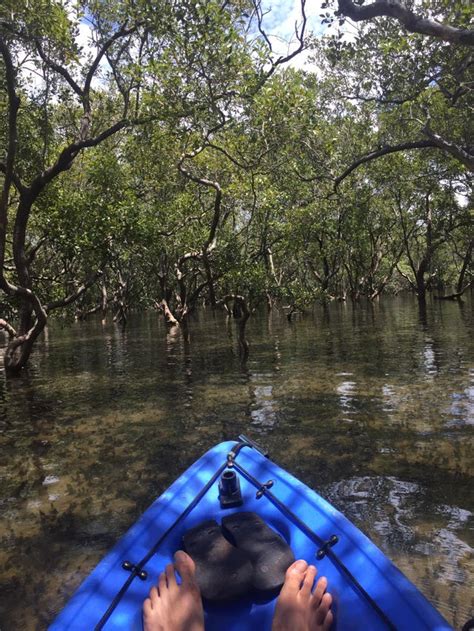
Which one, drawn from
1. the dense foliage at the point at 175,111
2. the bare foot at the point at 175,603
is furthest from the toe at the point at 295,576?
the dense foliage at the point at 175,111

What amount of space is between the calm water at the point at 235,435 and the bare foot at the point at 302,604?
1114 mm

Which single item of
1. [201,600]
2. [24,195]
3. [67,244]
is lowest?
[201,600]

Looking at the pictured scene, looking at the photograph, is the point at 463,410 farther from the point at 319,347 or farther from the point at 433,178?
the point at 433,178

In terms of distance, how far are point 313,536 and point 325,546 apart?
0.14 m

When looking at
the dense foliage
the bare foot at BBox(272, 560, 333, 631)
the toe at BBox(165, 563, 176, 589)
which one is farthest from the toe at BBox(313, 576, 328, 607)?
the dense foliage

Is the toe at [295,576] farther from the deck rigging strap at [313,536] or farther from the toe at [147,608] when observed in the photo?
the toe at [147,608]

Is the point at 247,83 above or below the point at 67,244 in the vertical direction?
above

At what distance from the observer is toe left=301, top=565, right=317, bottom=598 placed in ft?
8.94

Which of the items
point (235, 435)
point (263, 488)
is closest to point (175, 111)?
point (235, 435)

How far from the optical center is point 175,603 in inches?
105

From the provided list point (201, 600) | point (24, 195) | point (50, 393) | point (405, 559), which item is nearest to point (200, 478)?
point (201, 600)

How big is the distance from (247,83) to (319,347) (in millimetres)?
9032

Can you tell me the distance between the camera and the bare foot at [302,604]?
251 centimetres

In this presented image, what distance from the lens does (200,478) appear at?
3943 mm
